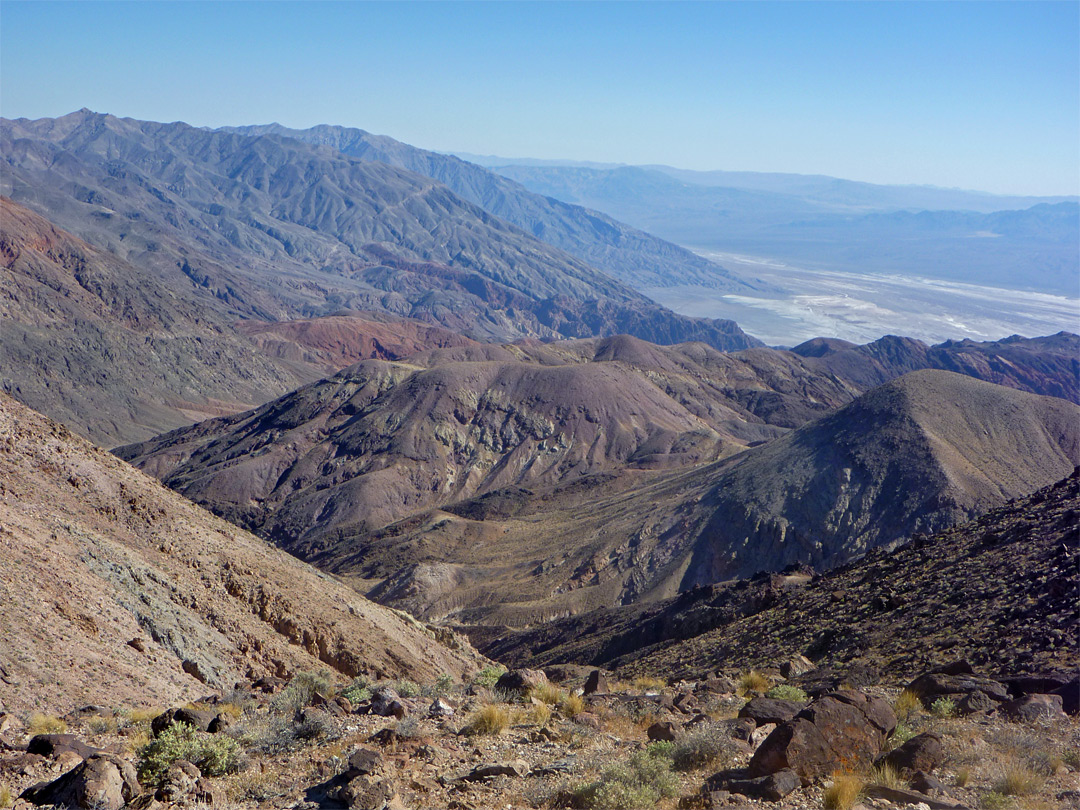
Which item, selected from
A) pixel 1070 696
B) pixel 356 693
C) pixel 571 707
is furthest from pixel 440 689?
pixel 1070 696

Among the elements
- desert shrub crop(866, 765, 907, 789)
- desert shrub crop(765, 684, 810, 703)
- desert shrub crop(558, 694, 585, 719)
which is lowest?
desert shrub crop(765, 684, 810, 703)

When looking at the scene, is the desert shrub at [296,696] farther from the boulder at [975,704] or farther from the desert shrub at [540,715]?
the boulder at [975,704]

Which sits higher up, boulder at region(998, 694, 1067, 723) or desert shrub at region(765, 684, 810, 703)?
boulder at region(998, 694, 1067, 723)

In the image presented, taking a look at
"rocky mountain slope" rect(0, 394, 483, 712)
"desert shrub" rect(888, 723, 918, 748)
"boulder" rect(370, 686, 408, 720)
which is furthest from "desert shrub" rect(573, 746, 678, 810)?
"rocky mountain slope" rect(0, 394, 483, 712)

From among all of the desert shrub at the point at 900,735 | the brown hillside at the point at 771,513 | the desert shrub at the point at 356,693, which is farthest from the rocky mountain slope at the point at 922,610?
the brown hillside at the point at 771,513

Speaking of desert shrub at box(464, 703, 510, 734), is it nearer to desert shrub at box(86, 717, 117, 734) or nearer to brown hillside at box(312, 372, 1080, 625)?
desert shrub at box(86, 717, 117, 734)

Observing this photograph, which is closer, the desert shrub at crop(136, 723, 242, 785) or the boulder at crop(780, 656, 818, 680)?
the desert shrub at crop(136, 723, 242, 785)

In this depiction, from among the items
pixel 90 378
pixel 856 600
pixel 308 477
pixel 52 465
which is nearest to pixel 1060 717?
pixel 856 600
